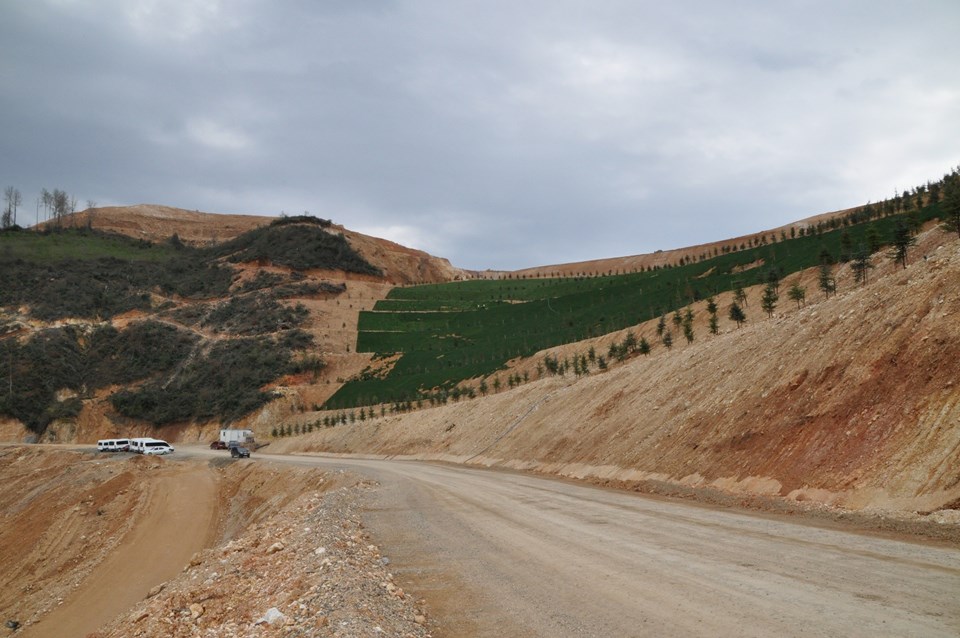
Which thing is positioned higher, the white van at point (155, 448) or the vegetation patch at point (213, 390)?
the vegetation patch at point (213, 390)

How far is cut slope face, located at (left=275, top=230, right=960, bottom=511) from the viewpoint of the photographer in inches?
575

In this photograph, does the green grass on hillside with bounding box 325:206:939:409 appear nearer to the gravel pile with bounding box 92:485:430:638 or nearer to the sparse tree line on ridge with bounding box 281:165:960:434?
the sparse tree line on ridge with bounding box 281:165:960:434

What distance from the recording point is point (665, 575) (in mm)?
9578

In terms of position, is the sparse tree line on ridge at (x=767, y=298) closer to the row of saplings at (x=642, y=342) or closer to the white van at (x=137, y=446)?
the row of saplings at (x=642, y=342)

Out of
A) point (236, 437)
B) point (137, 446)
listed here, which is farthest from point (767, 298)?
point (137, 446)

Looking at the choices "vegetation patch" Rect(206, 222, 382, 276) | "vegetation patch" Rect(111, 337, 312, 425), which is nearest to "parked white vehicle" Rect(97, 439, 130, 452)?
"vegetation patch" Rect(111, 337, 312, 425)

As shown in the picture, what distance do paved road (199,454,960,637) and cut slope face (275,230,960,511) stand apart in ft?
9.51

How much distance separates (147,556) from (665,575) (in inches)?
1074

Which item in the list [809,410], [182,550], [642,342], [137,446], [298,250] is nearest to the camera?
[809,410]

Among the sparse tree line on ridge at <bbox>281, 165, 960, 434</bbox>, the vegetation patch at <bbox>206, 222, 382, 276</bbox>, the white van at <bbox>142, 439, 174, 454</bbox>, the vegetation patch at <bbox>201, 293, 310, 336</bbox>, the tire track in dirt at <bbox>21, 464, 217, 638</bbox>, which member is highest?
the vegetation patch at <bbox>206, 222, 382, 276</bbox>

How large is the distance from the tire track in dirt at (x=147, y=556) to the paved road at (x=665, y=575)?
13736 mm

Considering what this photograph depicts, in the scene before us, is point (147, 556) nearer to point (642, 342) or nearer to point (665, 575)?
point (665, 575)

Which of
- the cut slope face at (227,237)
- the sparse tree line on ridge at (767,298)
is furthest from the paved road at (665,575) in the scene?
the cut slope face at (227,237)

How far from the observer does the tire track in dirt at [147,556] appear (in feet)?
71.7
